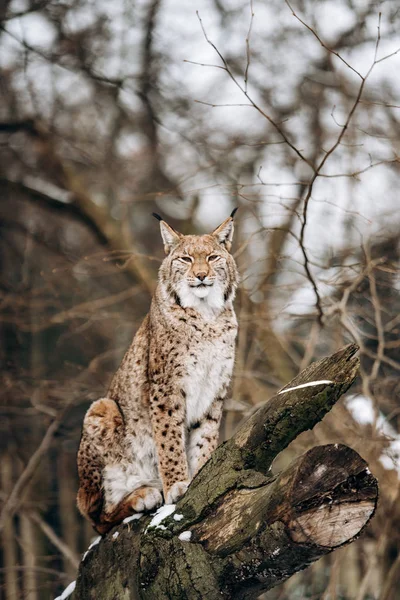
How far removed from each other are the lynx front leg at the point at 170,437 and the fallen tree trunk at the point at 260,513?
1.45 feet

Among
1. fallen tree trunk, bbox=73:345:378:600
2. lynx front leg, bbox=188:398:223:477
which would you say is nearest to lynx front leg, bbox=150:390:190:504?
lynx front leg, bbox=188:398:223:477

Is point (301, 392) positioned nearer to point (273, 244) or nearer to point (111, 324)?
point (273, 244)

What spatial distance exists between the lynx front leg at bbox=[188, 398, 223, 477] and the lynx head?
695mm

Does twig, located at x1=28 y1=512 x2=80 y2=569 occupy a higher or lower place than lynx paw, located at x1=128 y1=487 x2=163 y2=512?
higher

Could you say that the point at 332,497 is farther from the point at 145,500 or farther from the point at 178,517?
the point at 145,500

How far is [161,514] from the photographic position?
14.5 ft

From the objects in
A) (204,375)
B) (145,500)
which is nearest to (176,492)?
(145,500)

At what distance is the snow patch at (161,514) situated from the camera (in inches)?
170

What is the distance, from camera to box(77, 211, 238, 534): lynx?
16.7 ft

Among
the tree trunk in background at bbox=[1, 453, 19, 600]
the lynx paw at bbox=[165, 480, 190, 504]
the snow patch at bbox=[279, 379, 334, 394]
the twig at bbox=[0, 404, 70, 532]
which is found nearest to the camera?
the snow patch at bbox=[279, 379, 334, 394]

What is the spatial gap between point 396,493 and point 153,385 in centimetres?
364

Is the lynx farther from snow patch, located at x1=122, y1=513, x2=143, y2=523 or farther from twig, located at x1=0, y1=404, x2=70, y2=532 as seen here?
twig, located at x1=0, y1=404, x2=70, y2=532

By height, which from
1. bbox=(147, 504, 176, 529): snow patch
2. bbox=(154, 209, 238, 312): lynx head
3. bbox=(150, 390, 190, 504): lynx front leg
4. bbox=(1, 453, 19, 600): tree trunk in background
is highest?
bbox=(1, 453, 19, 600): tree trunk in background

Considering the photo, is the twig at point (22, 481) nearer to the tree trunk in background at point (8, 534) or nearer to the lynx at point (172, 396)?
the lynx at point (172, 396)
